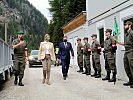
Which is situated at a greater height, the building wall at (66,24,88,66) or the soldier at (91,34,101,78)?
the building wall at (66,24,88,66)

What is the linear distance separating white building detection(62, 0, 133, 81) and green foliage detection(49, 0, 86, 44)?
20.7 m

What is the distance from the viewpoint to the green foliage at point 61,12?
44594mm

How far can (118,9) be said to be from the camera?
15.1 m

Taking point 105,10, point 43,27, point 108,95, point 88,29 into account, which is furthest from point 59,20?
point 43,27

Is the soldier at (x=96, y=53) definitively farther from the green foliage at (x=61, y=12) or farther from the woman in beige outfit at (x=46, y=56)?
the green foliage at (x=61, y=12)

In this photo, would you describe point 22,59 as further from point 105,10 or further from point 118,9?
point 105,10

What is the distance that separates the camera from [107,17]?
16.8m

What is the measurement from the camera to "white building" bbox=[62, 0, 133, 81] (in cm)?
1429

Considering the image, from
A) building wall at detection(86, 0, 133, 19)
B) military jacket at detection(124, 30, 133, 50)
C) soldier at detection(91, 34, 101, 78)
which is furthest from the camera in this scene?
soldier at detection(91, 34, 101, 78)

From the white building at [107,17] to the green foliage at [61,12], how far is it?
20748mm

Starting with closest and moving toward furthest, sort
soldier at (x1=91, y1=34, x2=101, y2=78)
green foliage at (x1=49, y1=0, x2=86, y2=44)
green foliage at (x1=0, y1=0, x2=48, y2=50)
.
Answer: soldier at (x1=91, y1=34, x2=101, y2=78), green foliage at (x1=49, y1=0, x2=86, y2=44), green foliage at (x1=0, y1=0, x2=48, y2=50)

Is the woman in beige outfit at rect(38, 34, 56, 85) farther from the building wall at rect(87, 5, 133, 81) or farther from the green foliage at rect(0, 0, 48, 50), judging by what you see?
the green foliage at rect(0, 0, 48, 50)

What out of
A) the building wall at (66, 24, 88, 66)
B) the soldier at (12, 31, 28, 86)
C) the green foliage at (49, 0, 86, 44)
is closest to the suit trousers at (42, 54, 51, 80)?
the soldier at (12, 31, 28, 86)

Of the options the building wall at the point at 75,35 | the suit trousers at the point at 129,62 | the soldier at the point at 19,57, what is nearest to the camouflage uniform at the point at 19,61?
the soldier at the point at 19,57
